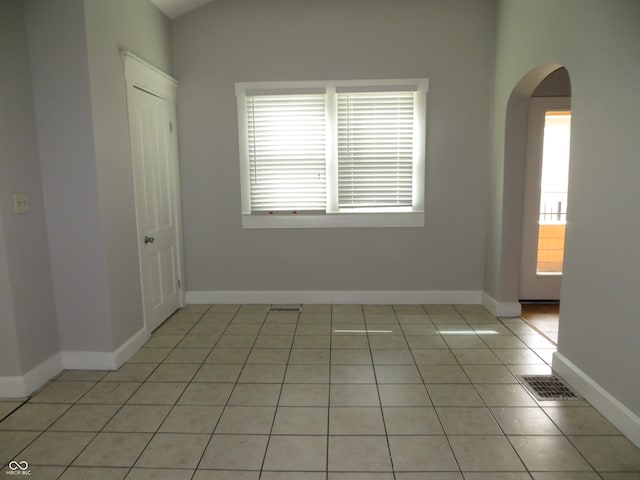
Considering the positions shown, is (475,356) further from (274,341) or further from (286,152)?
(286,152)

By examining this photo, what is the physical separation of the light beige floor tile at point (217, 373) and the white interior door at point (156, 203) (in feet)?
2.99

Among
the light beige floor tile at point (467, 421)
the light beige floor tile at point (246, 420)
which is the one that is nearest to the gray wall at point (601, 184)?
the light beige floor tile at point (467, 421)

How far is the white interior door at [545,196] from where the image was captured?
14.6ft

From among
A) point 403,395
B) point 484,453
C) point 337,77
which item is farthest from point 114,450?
point 337,77

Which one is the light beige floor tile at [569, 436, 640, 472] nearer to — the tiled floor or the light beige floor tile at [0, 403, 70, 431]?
the tiled floor

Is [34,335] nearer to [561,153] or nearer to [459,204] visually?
[459,204]

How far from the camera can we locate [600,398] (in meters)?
2.56

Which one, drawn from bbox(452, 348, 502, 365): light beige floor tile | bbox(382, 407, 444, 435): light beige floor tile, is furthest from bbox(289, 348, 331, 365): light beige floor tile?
bbox(452, 348, 502, 365): light beige floor tile

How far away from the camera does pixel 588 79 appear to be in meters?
2.63

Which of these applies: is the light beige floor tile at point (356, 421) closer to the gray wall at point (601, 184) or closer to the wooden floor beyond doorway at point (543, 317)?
the gray wall at point (601, 184)

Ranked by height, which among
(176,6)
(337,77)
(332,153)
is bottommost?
(332,153)

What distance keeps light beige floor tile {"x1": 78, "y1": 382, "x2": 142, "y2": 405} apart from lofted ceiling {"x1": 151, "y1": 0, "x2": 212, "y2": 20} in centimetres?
331

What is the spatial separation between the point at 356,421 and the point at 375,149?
9.30 feet

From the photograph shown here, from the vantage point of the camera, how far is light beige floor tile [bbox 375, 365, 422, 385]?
9.84 feet
